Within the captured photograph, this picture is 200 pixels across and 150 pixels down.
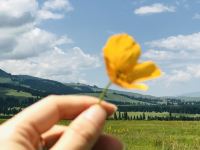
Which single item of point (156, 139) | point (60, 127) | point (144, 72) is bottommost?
point (156, 139)

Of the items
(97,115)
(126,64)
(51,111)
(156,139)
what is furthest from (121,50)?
(156,139)

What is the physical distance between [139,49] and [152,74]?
0.43 ft

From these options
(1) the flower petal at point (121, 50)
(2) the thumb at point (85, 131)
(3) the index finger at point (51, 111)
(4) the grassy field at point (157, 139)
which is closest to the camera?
(1) the flower petal at point (121, 50)

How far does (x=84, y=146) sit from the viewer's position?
219cm

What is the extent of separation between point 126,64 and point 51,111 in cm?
50

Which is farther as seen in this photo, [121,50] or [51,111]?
[51,111]

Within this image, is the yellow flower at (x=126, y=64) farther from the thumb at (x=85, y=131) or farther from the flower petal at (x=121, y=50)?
the thumb at (x=85, y=131)

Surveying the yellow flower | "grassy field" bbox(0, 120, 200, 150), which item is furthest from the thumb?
"grassy field" bbox(0, 120, 200, 150)

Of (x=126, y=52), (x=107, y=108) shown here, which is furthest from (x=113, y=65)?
(x=107, y=108)

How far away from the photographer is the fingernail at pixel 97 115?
7.20 feet

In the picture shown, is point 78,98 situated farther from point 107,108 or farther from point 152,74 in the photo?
point 152,74

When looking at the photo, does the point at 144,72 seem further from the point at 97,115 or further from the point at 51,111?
the point at 51,111

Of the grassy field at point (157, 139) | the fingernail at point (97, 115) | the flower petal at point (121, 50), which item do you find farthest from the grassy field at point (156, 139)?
the flower petal at point (121, 50)

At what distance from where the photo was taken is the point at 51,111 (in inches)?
94.4
